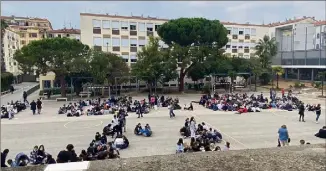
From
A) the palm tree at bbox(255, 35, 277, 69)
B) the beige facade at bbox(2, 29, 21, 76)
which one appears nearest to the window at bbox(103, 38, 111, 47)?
the palm tree at bbox(255, 35, 277, 69)

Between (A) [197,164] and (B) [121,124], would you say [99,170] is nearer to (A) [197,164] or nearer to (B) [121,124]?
(A) [197,164]

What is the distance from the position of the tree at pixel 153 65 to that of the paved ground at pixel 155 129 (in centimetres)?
1166

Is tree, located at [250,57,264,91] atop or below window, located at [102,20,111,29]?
below

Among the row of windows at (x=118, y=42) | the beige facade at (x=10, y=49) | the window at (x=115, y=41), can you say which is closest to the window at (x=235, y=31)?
the row of windows at (x=118, y=42)

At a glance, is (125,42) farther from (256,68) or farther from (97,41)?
(256,68)

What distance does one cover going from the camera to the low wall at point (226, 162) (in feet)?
20.9

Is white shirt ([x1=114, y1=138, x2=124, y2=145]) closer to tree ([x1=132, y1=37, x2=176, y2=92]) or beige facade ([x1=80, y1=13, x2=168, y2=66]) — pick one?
tree ([x1=132, y1=37, x2=176, y2=92])

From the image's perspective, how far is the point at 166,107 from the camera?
3078 centimetres

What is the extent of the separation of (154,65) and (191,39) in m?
7.98

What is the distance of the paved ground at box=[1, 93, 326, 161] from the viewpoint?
54.7 ft

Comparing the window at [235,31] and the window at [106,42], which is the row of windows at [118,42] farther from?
the window at [235,31]

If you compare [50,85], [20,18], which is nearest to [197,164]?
[50,85]

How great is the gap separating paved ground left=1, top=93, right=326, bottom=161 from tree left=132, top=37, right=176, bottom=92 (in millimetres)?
11659

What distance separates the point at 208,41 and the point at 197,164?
131ft
